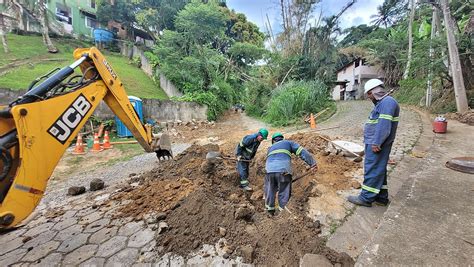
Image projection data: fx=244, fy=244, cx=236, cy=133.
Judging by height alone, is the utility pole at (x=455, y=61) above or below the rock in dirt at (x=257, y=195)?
above

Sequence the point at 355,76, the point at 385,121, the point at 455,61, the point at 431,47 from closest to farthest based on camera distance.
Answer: the point at 385,121 < the point at 455,61 < the point at 431,47 < the point at 355,76

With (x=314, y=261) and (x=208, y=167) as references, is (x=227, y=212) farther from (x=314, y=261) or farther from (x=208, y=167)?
(x=208, y=167)

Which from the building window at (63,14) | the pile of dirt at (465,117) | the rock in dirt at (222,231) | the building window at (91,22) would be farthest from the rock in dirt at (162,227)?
the building window at (91,22)

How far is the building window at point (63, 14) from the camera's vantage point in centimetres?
2622

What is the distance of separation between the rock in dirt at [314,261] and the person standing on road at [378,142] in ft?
4.53

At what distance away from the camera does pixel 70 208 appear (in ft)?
12.8

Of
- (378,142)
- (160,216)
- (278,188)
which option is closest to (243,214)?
(160,216)

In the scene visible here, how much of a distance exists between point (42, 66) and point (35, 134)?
60.0 ft

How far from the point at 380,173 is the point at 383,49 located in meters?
19.3

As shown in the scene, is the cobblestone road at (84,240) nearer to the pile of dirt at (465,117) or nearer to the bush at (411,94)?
the pile of dirt at (465,117)

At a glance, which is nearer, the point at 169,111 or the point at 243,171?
the point at 243,171

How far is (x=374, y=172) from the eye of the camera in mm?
3137

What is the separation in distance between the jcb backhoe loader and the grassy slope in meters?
11.3

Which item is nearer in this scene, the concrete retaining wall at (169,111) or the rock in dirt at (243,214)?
the rock in dirt at (243,214)
